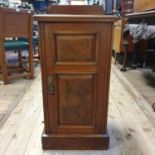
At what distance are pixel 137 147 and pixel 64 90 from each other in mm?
600

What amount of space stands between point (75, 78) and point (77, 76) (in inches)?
0.7

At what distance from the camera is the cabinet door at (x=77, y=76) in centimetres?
116

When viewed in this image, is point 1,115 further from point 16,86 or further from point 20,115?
point 16,86

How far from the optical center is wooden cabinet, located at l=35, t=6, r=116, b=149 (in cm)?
115

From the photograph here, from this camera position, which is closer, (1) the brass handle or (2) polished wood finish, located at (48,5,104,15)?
(1) the brass handle

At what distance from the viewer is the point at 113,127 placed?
164 cm

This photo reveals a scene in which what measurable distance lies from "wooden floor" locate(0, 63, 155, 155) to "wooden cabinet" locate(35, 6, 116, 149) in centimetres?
11

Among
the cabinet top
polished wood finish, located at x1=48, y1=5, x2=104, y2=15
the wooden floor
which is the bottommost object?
the wooden floor

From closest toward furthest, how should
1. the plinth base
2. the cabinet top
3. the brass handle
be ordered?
the cabinet top → the brass handle → the plinth base

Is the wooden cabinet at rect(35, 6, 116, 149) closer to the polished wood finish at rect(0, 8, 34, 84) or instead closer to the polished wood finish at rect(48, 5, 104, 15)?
the polished wood finish at rect(48, 5, 104, 15)

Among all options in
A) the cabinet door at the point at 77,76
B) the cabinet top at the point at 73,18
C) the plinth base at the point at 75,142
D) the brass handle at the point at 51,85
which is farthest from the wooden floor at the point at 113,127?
the cabinet top at the point at 73,18

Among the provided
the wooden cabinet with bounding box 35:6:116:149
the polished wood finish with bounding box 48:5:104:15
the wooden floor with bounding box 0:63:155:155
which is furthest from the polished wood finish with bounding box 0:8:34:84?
the wooden cabinet with bounding box 35:6:116:149

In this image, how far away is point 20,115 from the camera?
1817 mm

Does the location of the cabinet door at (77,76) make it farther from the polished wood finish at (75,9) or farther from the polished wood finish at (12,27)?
Answer: the polished wood finish at (12,27)
